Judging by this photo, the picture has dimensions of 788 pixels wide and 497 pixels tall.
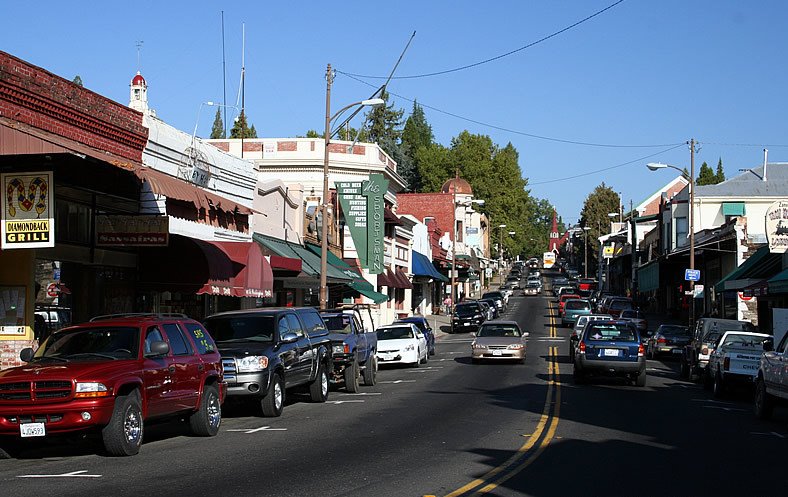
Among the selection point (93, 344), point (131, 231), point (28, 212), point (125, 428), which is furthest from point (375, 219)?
point (125, 428)

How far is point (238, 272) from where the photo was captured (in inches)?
1055

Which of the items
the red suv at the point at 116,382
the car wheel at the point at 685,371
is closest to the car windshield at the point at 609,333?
the car wheel at the point at 685,371

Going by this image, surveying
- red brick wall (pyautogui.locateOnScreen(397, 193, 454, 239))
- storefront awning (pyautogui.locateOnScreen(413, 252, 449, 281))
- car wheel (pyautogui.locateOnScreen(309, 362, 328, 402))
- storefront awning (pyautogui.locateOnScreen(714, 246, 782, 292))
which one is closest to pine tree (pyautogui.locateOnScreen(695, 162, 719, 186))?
red brick wall (pyautogui.locateOnScreen(397, 193, 454, 239))

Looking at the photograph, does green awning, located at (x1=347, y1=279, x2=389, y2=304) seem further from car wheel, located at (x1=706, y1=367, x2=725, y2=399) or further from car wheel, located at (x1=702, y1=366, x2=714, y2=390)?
car wheel, located at (x1=706, y1=367, x2=725, y2=399)

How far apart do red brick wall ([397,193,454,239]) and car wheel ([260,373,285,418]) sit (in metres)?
75.1

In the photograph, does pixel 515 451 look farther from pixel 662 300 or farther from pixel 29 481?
pixel 662 300

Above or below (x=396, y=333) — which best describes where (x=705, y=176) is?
above

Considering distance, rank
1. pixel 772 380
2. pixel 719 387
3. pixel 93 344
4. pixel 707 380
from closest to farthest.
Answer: pixel 93 344 → pixel 772 380 → pixel 719 387 → pixel 707 380

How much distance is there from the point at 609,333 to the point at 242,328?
439 inches

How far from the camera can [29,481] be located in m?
11.4

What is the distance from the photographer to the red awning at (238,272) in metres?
24.8

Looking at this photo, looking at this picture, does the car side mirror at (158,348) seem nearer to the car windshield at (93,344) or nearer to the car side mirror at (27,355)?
the car windshield at (93,344)

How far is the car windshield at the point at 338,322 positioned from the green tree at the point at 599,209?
4273 inches

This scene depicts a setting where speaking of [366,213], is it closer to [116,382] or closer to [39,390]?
[116,382]
